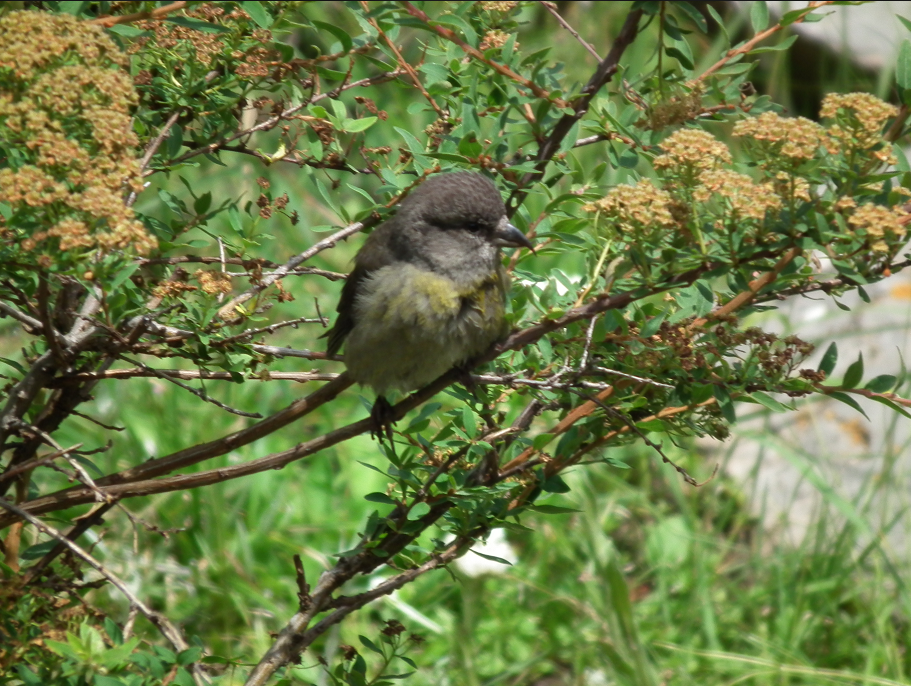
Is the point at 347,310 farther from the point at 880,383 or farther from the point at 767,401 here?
the point at 880,383

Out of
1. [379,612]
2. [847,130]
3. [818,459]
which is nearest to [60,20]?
[847,130]

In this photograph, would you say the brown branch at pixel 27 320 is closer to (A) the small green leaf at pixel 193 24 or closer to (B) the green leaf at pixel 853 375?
(A) the small green leaf at pixel 193 24

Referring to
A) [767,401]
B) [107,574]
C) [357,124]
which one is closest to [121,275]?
[107,574]

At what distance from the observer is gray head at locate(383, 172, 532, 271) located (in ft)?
10.6

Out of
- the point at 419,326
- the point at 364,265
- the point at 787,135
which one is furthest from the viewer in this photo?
the point at 364,265

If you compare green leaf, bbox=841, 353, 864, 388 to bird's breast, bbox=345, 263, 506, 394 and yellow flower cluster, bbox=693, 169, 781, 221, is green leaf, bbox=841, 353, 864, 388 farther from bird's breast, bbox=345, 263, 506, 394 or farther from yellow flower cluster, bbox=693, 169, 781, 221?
bird's breast, bbox=345, 263, 506, 394

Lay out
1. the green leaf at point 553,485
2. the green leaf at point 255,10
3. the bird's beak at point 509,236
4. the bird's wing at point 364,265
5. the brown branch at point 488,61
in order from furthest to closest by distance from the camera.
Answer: the bird's wing at point 364,265 → the bird's beak at point 509,236 → the green leaf at point 553,485 → the brown branch at point 488,61 → the green leaf at point 255,10

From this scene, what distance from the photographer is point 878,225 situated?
1688 mm

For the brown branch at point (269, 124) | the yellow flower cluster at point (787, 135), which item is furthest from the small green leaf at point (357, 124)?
the yellow flower cluster at point (787, 135)

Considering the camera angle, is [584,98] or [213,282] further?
[584,98]

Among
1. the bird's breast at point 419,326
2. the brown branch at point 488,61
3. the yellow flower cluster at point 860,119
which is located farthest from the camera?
the bird's breast at point 419,326

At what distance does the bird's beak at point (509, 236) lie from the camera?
285 cm

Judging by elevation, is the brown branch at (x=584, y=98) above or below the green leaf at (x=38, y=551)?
above

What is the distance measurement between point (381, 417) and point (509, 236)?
0.70 m
